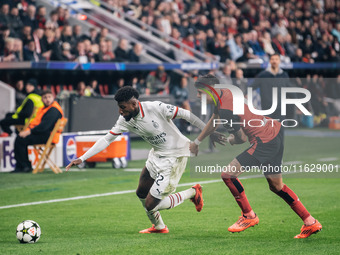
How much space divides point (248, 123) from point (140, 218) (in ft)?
8.36

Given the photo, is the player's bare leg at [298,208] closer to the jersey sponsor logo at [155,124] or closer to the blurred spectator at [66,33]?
the jersey sponsor logo at [155,124]

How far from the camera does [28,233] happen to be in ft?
27.1

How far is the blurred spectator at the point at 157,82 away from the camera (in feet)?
76.6

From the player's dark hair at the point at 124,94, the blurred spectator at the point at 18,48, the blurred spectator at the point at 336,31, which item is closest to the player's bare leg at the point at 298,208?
the player's dark hair at the point at 124,94

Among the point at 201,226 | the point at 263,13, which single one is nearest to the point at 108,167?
the point at 201,226

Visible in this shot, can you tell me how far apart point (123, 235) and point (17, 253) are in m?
1.56

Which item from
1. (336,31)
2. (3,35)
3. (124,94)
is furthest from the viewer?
(336,31)

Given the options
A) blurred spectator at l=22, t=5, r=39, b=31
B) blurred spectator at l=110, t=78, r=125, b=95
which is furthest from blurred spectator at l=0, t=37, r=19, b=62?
blurred spectator at l=110, t=78, r=125, b=95

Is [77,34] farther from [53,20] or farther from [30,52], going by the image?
[30,52]

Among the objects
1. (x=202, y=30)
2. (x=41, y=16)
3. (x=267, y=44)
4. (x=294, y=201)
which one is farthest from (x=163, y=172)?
(x=267, y=44)

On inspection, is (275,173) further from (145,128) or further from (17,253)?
(17,253)

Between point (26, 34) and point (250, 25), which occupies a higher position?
point (26, 34)

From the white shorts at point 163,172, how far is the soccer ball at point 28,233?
4.66ft

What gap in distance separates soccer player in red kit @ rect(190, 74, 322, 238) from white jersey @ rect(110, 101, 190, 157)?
0.30 meters
